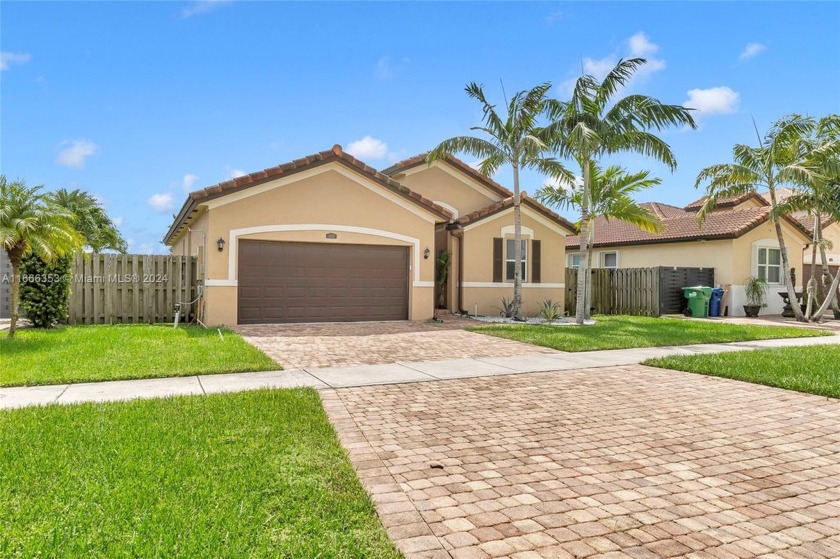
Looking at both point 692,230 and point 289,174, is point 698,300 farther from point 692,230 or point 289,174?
point 289,174

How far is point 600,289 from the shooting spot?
77.2 ft

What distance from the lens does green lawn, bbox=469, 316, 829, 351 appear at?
40.3ft

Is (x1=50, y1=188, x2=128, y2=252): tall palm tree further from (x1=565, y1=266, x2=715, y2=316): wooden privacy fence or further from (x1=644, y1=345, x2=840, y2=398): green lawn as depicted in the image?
(x1=644, y1=345, x2=840, y2=398): green lawn

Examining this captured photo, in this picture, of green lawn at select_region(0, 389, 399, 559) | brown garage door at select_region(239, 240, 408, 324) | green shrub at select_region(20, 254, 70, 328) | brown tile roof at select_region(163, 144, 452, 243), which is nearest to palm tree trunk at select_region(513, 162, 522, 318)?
brown tile roof at select_region(163, 144, 452, 243)

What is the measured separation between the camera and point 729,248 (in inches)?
892

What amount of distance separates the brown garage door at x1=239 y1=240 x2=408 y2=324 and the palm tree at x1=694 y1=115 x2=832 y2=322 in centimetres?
1233

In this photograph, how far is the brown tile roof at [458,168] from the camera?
21.0m

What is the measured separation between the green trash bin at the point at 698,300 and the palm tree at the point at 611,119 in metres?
Result: 6.63

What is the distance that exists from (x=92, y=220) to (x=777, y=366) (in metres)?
40.6

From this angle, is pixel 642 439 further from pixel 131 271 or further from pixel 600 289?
pixel 600 289

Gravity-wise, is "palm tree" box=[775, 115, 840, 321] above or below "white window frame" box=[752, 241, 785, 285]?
above

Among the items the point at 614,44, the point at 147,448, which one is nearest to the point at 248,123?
the point at 614,44

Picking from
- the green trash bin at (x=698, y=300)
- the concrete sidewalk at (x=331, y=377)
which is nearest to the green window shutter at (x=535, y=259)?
the green trash bin at (x=698, y=300)

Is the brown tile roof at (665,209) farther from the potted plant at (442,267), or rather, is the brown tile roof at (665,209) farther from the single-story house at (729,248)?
the potted plant at (442,267)
